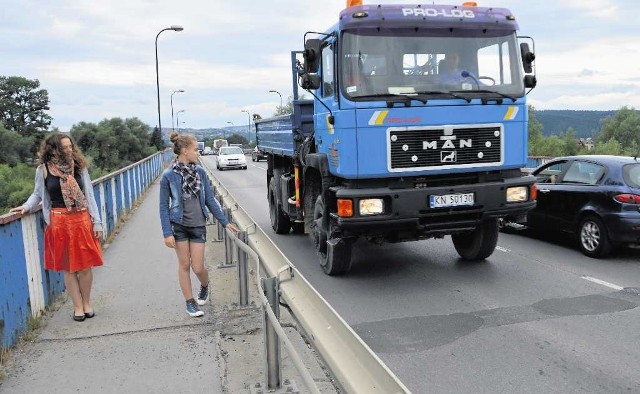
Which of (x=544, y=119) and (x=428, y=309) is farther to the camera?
(x=544, y=119)

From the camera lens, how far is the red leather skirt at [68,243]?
5.17 meters

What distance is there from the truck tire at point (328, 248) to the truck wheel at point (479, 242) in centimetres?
181

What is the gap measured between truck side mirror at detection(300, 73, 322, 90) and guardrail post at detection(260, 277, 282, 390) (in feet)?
11.6

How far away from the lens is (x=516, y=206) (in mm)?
6648

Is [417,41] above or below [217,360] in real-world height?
above

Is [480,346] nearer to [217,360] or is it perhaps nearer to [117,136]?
[217,360]

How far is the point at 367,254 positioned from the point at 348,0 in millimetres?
3732

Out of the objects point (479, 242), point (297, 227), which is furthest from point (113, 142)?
point (479, 242)

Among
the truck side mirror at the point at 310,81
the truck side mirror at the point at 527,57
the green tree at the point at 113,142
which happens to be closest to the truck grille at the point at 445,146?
the truck side mirror at the point at 527,57

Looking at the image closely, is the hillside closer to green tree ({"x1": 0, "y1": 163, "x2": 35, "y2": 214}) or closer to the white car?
green tree ({"x1": 0, "y1": 163, "x2": 35, "y2": 214})

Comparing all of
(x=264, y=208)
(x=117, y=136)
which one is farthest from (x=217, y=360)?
(x=117, y=136)

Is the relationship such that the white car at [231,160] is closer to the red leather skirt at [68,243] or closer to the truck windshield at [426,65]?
the truck windshield at [426,65]

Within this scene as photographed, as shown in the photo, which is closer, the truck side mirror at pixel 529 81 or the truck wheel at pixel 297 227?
the truck side mirror at pixel 529 81

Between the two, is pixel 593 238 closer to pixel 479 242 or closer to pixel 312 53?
pixel 479 242
